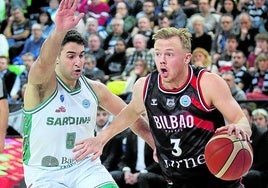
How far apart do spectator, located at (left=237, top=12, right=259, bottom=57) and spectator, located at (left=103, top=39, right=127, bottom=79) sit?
7.36ft

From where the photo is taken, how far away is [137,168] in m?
10.6

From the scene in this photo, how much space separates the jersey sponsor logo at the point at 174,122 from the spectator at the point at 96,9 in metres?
10.1

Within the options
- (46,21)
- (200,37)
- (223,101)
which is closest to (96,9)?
(46,21)

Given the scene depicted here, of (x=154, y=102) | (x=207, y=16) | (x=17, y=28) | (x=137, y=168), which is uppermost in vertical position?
(x=154, y=102)

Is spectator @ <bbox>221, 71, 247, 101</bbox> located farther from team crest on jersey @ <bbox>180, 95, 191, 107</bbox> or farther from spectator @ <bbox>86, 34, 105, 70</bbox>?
team crest on jersey @ <bbox>180, 95, 191, 107</bbox>

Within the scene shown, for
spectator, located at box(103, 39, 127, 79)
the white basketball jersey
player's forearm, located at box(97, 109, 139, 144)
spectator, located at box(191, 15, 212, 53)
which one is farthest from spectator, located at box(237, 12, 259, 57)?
the white basketball jersey

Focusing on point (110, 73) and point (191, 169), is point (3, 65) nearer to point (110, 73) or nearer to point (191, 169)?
point (110, 73)

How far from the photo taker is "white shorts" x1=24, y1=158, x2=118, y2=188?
21.0 ft

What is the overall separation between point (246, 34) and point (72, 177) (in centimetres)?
773

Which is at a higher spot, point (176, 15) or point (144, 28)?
point (176, 15)

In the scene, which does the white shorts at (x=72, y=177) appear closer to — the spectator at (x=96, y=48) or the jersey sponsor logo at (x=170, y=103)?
the jersey sponsor logo at (x=170, y=103)

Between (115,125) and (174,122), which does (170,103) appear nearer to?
(174,122)

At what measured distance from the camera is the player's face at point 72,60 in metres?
6.52

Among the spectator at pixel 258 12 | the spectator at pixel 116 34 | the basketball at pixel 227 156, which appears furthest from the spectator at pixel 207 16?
the basketball at pixel 227 156
